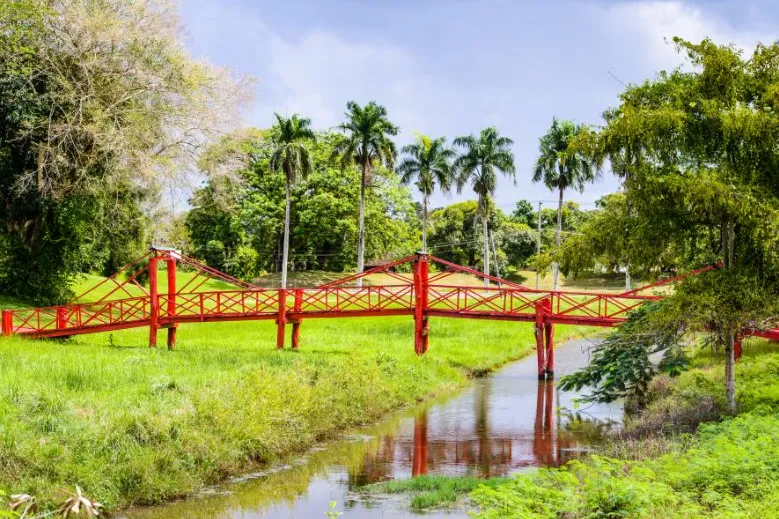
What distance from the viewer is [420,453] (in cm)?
1794

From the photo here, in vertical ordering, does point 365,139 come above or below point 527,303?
above

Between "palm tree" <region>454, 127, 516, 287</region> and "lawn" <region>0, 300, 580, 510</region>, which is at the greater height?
"palm tree" <region>454, 127, 516, 287</region>

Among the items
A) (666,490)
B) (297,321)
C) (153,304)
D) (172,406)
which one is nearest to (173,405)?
(172,406)

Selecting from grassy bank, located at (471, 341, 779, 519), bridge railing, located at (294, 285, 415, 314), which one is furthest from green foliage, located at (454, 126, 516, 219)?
grassy bank, located at (471, 341, 779, 519)

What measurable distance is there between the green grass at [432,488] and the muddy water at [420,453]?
32 cm

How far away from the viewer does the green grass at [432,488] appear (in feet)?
43.8

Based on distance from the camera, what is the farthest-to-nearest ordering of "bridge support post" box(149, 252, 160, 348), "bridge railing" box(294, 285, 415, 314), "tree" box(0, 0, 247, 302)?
"tree" box(0, 0, 247, 302)
"bridge support post" box(149, 252, 160, 348)
"bridge railing" box(294, 285, 415, 314)

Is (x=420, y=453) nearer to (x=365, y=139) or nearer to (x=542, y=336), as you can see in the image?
(x=542, y=336)

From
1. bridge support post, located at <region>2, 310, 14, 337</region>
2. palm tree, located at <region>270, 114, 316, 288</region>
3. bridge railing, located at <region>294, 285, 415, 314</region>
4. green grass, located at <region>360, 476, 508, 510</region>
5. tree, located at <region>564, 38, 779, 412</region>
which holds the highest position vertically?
palm tree, located at <region>270, 114, 316, 288</region>

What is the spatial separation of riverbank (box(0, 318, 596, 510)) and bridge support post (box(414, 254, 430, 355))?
2.14ft

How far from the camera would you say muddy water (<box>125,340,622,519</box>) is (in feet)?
44.6

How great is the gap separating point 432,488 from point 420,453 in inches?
147

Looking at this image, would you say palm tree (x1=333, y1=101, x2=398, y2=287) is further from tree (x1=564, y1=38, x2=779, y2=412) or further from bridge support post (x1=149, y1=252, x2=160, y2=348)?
tree (x1=564, y1=38, x2=779, y2=412)

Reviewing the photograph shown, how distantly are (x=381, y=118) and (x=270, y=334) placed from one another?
76.6 ft
